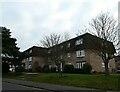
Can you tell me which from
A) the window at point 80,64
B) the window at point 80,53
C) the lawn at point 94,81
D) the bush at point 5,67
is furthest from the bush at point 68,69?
the lawn at point 94,81

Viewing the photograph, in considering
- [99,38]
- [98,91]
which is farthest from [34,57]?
[98,91]

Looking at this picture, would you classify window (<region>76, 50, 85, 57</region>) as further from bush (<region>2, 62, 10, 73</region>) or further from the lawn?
the lawn

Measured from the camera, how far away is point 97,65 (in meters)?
51.6

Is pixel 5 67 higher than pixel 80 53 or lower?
lower

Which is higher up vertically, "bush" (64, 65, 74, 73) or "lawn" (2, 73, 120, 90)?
"bush" (64, 65, 74, 73)

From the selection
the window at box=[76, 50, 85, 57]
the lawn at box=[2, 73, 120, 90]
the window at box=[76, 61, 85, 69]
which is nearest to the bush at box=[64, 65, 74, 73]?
the window at box=[76, 61, 85, 69]

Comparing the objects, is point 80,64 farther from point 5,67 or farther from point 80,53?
point 5,67

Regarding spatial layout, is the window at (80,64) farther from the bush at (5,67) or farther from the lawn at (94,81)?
the lawn at (94,81)

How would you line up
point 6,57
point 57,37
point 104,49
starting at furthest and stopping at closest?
point 6,57
point 57,37
point 104,49

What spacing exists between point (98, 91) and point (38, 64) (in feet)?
178

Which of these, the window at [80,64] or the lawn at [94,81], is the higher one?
the window at [80,64]

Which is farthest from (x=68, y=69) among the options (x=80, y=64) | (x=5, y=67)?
(x=5, y=67)

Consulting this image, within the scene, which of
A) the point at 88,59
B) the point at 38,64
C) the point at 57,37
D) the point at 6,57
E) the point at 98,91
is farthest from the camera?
the point at 38,64

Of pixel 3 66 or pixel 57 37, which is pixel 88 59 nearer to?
pixel 57 37
